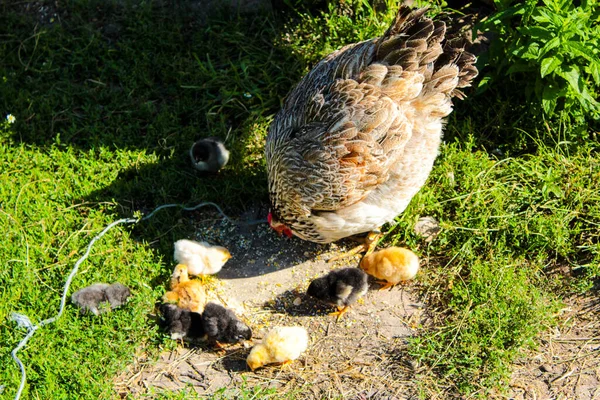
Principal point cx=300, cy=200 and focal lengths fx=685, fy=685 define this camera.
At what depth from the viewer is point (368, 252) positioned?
5441mm

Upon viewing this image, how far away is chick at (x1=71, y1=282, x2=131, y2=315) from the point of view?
16.3 ft

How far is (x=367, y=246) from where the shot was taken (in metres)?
5.51

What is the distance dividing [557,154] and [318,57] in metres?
2.32

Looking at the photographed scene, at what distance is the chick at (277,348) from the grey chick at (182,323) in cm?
44

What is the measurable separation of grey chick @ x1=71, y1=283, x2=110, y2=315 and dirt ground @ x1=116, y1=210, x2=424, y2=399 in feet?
1.65

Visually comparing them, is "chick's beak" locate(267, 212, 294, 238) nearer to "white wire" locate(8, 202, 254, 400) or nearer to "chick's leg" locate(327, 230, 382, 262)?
"chick's leg" locate(327, 230, 382, 262)

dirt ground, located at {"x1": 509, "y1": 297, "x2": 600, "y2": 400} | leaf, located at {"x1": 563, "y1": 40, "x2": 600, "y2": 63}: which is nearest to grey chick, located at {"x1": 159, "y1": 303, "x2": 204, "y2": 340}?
dirt ground, located at {"x1": 509, "y1": 297, "x2": 600, "y2": 400}

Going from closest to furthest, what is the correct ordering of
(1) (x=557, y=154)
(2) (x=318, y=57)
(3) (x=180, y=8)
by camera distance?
(1) (x=557, y=154) → (2) (x=318, y=57) → (3) (x=180, y=8)

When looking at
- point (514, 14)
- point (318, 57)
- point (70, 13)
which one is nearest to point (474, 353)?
point (514, 14)

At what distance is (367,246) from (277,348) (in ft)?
4.17

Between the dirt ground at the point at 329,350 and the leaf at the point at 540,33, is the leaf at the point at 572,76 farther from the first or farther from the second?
the dirt ground at the point at 329,350

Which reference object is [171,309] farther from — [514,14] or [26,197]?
[514,14]

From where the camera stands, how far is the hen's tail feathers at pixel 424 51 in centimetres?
481

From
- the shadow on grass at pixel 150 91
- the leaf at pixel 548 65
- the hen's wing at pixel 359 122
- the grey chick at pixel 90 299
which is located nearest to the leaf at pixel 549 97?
the leaf at pixel 548 65
